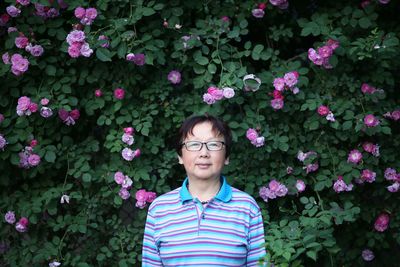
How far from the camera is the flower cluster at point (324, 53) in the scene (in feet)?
10.9

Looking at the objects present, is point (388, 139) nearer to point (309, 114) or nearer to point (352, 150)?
point (352, 150)

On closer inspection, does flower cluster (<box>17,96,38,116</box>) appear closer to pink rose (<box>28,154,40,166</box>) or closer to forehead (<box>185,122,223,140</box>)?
pink rose (<box>28,154,40,166</box>)

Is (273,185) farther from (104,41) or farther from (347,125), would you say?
(104,41)

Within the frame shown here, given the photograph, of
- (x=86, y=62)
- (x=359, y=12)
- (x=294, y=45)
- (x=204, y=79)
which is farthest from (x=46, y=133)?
(x=359, y=12)

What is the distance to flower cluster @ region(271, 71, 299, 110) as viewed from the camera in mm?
3333

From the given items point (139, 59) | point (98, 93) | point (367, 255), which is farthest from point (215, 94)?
point (367, 255)

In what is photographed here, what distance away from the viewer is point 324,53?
10.9 feet

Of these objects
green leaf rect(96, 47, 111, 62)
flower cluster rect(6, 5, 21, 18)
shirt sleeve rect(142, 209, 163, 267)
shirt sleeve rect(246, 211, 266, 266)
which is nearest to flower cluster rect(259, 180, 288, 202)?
shirt sleeve rect(246, 211, 266, 266)

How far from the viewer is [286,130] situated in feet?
11.3

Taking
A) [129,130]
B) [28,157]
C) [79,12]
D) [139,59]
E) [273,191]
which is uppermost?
[79,12]

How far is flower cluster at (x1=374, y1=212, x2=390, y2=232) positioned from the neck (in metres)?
1.32

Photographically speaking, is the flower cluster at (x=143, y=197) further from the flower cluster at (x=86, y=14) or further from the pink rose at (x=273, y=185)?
the flower cluster at (x=86, y=14)

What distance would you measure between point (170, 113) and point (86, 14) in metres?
0.65

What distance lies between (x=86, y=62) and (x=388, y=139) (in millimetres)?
1655
